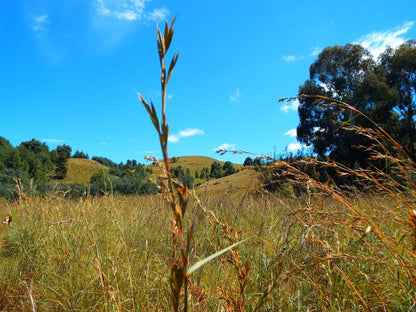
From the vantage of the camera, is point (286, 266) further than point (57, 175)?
No

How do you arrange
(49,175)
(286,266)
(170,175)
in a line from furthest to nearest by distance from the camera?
(49,175) < (286,266) < (170,175)

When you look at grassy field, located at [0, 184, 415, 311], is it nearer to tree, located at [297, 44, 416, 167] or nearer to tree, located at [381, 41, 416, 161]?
tree, located at [297, 44, 416, 167]

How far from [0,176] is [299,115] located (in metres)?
27.7

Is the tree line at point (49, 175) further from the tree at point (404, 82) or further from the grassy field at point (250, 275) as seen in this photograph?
the tree at point (404, 82)

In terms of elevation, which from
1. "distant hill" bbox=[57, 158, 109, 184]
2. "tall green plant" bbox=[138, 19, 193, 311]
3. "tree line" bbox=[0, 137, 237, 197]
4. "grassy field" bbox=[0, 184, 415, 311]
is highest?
"distant hill" bbox=[57, 158, 109, 184]

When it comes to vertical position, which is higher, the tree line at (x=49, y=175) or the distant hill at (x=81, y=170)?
the distant hill at (x=81, y=170)

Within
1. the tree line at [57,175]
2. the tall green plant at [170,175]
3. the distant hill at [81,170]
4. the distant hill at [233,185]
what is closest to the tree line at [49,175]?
the tree line at [57,175]

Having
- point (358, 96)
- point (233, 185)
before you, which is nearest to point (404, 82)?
point (358, 96)

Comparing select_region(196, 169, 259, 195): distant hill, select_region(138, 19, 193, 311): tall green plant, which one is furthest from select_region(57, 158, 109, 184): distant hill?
select_region(138, 19, 193, 311): tall green plant

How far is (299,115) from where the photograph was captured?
3056 cm

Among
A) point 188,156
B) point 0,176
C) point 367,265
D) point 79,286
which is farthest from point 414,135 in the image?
point 188,156

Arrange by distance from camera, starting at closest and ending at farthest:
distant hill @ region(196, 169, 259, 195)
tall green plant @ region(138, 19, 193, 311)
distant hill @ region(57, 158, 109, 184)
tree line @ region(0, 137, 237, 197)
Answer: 1. tall green plant @ region(138, 19, 193, 311)
2. distant hill @ region(196, 169, 259, 195)
3. tree line @ region(0, 137, 237, 197)
4. distant hill @ region(57, 158, 109, 184)

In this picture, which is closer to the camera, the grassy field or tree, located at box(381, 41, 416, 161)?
the grassy field

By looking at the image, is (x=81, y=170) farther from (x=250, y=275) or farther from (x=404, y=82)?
(x=250, y=275)
